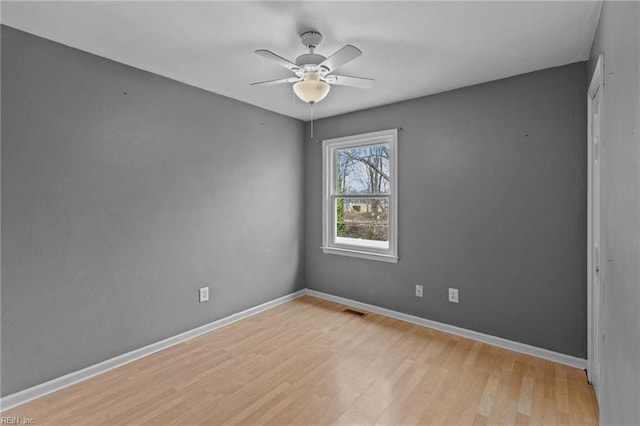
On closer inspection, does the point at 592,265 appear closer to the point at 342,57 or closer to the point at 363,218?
the point at 363,218

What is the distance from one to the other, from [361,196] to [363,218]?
286 mm

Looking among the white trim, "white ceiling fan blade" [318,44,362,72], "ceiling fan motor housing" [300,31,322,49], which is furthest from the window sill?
"ceiling fan motor housing" [300,31,322,49]

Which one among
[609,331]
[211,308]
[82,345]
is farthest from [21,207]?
[609,331]

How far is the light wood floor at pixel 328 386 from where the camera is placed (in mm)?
2004

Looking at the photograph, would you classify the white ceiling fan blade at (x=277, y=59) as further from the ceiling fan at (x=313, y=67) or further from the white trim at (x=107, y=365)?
the white trim at (x=107, y=365)

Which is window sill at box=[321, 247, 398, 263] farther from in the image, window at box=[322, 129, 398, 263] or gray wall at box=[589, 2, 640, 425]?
Answer: gray wall at box=[589, 2, 640, 425]

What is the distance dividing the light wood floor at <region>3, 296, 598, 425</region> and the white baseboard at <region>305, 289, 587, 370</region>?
0.25 ft

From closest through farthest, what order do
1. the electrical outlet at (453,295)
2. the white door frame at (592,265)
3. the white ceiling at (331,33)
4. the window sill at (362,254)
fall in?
the white ceiling at (331,33), the white door frame at (592,265), the electrical outlet at (453,295), the window sill at (362,254)

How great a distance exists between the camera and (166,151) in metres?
2.93

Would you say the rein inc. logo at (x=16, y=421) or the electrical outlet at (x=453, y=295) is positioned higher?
the electrical outlet at (x=453, y=295)

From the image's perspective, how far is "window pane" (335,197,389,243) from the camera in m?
3.88

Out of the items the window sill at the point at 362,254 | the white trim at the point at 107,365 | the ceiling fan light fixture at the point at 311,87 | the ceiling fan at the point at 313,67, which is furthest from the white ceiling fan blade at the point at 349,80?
the white trim at the point at 107,365

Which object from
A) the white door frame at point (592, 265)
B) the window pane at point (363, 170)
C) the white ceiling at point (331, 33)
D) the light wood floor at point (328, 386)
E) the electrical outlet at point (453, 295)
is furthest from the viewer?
the window pane at point (363, 170)

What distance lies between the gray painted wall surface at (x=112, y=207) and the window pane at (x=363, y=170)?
1.09m
